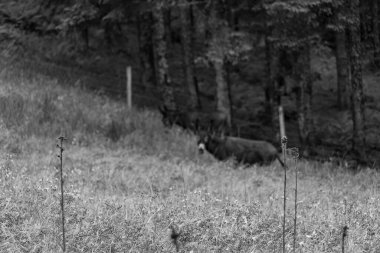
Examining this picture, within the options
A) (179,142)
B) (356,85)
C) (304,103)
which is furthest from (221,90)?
(356,85)

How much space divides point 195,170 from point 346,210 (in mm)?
4527

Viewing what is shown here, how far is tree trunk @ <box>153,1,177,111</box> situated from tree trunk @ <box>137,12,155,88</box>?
266 inches

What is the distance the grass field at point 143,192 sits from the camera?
605 cm

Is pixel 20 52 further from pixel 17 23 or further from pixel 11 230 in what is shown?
pixel 11 230

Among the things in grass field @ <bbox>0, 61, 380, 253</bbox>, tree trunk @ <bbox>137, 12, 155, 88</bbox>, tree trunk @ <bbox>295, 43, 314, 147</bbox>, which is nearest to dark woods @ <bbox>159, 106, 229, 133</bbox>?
grass field @ <bbox>0, 61, 380, 253</bbox>

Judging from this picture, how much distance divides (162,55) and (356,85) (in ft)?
22.3

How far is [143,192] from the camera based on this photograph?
29.1 feet

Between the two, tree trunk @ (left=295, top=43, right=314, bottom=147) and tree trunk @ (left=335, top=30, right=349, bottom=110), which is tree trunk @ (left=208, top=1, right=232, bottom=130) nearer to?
tree trunk @ (left=295, top=43, right=314, bottom=147)

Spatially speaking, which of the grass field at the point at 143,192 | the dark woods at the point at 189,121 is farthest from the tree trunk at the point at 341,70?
the grass field at the point at 143,192

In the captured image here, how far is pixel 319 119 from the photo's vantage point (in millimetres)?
25391

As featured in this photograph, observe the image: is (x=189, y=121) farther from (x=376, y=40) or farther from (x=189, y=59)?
(x=376, y=40)

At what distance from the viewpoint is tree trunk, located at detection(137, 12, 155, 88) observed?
24309 mm

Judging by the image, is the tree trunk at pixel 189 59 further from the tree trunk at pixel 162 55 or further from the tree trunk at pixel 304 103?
the tree trunk at pixel 304 103

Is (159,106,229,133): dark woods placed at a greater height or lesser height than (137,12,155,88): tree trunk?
lesser
